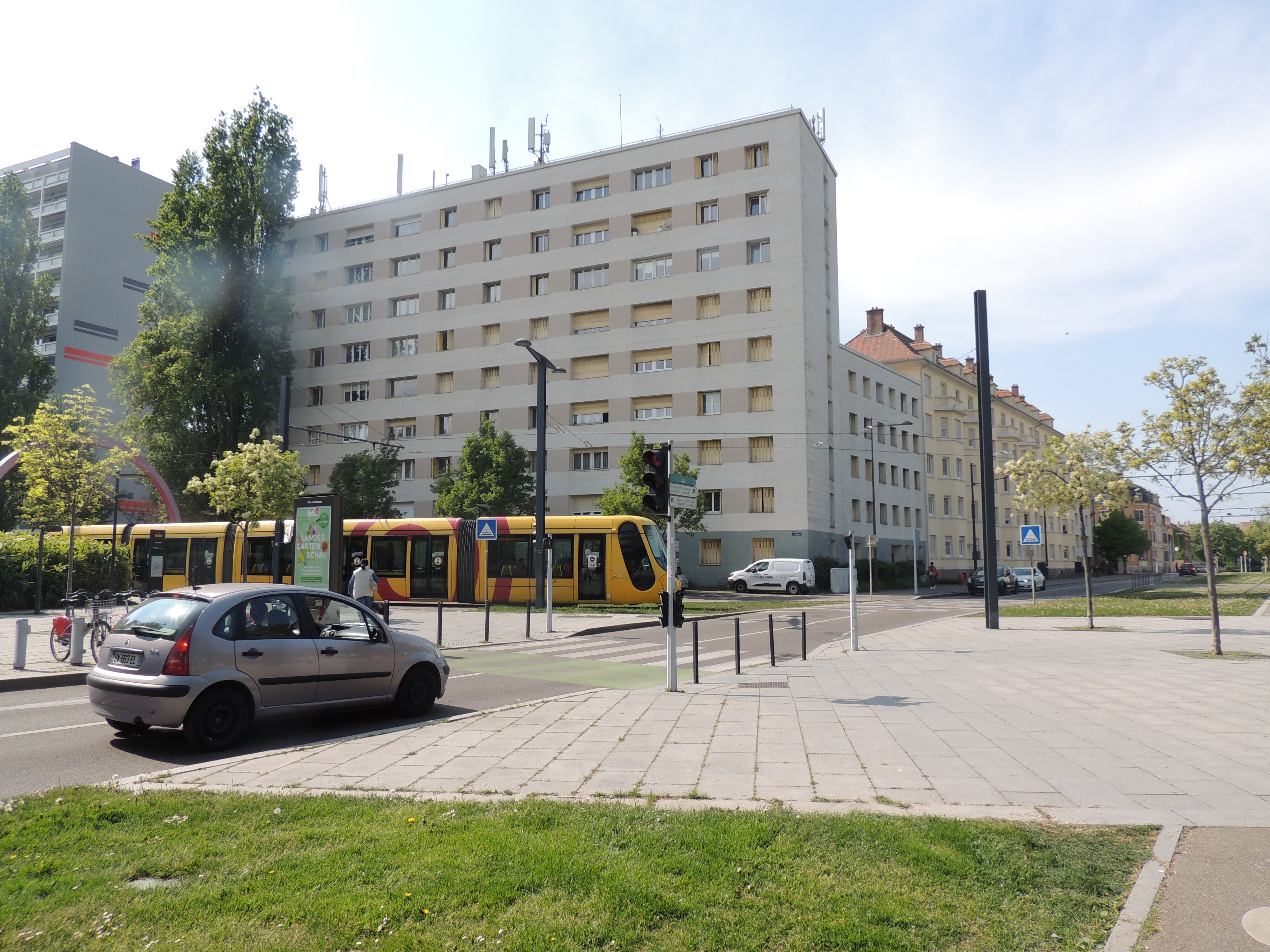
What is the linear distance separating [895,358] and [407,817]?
195 feet

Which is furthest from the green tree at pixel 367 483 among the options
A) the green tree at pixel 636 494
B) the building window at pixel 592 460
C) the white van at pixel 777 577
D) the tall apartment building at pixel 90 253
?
the tall apartment building at pixel 90 253

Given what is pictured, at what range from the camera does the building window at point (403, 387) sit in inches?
1930

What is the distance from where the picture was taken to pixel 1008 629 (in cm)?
1908

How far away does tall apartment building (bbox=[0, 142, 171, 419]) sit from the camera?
182 ft

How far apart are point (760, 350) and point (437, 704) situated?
3462cm

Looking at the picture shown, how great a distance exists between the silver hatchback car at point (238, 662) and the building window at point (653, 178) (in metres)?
40.1

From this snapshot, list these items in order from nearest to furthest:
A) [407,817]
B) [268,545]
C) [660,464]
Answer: [407,817]
[660,464]
[268,545]

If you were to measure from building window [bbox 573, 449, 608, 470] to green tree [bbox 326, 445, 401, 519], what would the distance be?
32.4 feet

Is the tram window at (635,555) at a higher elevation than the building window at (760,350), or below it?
below

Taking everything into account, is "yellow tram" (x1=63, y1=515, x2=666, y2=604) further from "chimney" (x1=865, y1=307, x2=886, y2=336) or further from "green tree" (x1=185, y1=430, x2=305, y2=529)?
"chimney" (x1=865, y1=307, x2=886, y2=336)

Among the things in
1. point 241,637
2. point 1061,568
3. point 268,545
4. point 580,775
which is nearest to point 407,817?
point 580,775

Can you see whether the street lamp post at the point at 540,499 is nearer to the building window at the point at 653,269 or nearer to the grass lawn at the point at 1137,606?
the grass lawn at the point at 1137,606

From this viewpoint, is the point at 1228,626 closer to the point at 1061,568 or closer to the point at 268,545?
the point at 268,545

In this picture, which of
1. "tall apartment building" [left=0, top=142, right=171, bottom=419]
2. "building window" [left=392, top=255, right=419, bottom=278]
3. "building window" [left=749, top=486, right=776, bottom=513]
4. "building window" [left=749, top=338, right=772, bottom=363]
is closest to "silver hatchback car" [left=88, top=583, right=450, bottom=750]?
"building window" [left=749, top=486, right=776, bottom=513]
